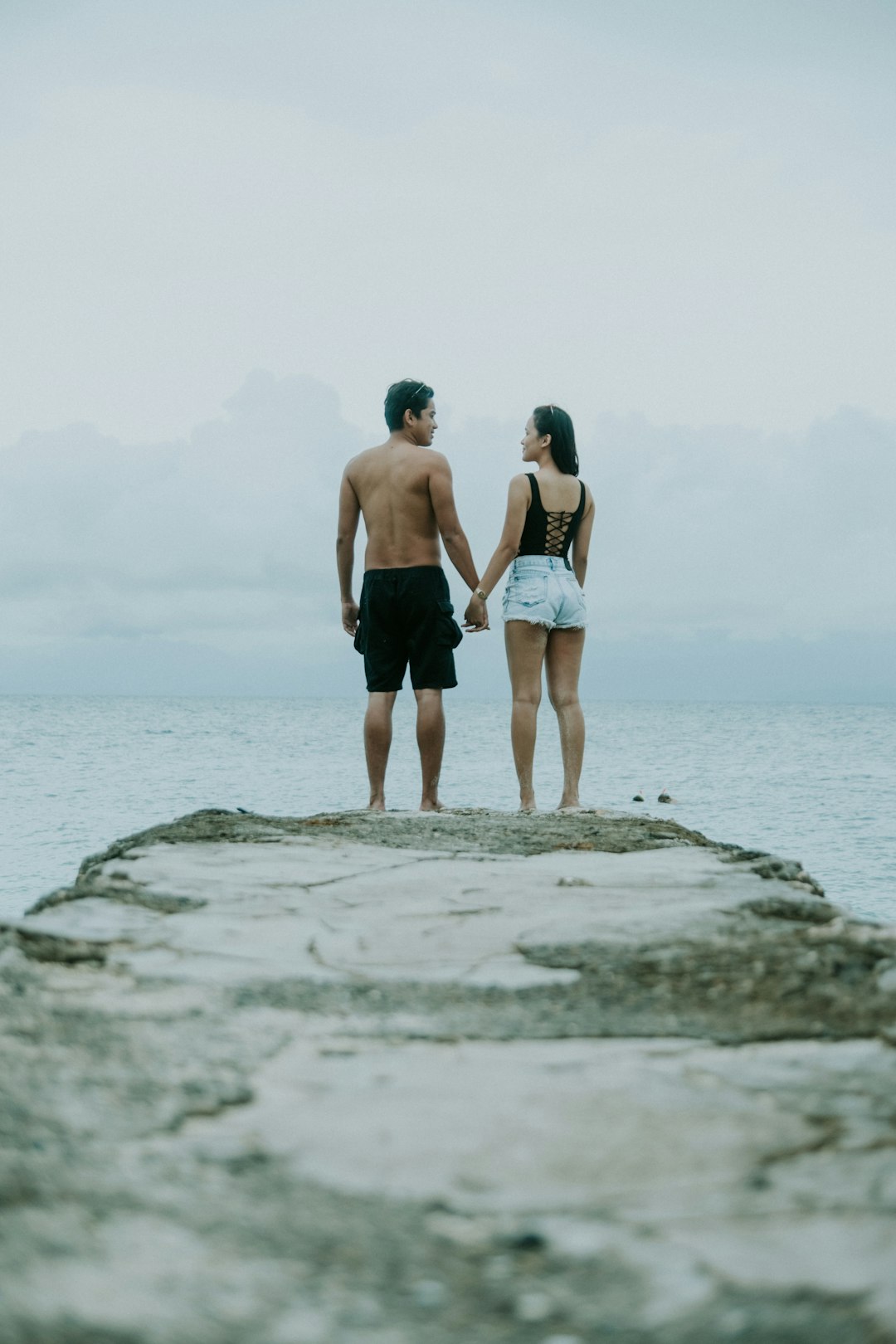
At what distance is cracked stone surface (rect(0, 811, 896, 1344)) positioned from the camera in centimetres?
101

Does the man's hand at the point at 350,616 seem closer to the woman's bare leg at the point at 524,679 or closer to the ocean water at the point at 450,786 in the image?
the woman's bare leg at the point at 524,679

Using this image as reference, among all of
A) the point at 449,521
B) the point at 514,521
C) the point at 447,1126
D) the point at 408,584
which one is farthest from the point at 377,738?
the point at 447,1126

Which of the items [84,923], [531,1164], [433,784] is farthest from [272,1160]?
[433,784]

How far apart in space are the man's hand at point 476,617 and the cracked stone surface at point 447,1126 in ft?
10.9

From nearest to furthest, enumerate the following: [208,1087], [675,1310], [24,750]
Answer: [675,1310] → [208,1087] → [24,750]

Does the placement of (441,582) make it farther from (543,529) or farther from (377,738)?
(377,738)

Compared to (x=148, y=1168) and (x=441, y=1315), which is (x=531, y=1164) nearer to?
(x=441, y=1315)

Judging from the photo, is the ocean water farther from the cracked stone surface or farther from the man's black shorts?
the cracked stone surface

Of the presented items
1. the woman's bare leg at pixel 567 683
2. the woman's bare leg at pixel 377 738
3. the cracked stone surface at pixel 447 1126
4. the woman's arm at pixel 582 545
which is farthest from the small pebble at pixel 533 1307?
the woman's arm at pixel 582 545

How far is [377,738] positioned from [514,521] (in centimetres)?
134

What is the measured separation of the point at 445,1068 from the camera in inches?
61.7

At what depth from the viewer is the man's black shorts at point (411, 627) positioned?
5.64m

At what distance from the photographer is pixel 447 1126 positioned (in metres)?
1.38

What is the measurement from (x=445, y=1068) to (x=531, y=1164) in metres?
0.31
